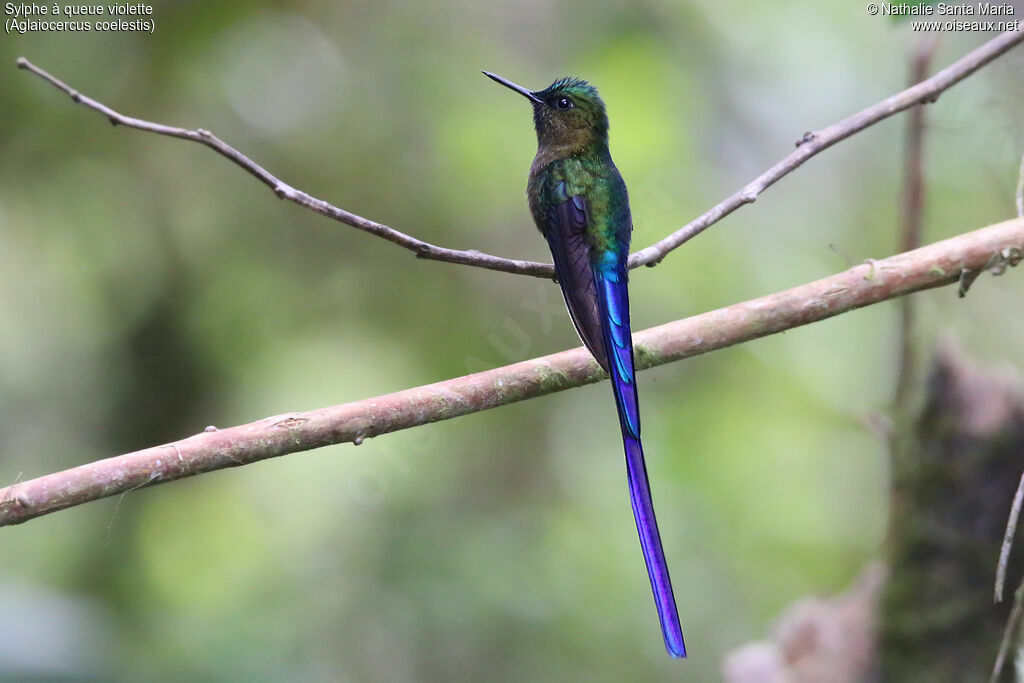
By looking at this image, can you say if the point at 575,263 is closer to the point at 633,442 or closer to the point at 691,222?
the point at 691,222

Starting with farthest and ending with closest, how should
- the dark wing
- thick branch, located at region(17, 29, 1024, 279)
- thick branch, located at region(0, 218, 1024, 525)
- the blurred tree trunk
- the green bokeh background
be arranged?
the green bokeh background
the blurred tree trunk
the dark wing
thick branch, located at region(17, 29, 1024, 279)
thick branch, located at region(0, 218, 1024, 525)

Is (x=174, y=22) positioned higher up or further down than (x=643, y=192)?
higher up

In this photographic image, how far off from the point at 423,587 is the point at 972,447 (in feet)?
6.55

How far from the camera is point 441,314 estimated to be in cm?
420

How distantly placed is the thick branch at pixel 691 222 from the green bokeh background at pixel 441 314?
132cm

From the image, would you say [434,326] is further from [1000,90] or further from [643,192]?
[1000,90]

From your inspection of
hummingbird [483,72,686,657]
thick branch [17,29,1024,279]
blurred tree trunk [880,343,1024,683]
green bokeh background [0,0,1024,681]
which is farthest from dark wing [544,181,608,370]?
green bokeh background [0,0,1024,681]

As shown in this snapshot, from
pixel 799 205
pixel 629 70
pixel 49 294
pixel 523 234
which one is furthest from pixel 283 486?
pixel 799 205

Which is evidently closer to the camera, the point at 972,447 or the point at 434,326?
the point at 972,447

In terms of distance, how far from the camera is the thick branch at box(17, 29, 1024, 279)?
70.5 inches

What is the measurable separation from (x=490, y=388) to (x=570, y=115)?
1096mm

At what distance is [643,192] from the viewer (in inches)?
155

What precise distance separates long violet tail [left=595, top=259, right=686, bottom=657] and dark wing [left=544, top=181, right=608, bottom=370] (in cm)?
2

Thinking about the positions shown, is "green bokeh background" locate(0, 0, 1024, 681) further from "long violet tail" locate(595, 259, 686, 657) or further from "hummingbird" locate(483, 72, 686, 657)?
"long violet tail" locate(595, 259, 686, 657)
